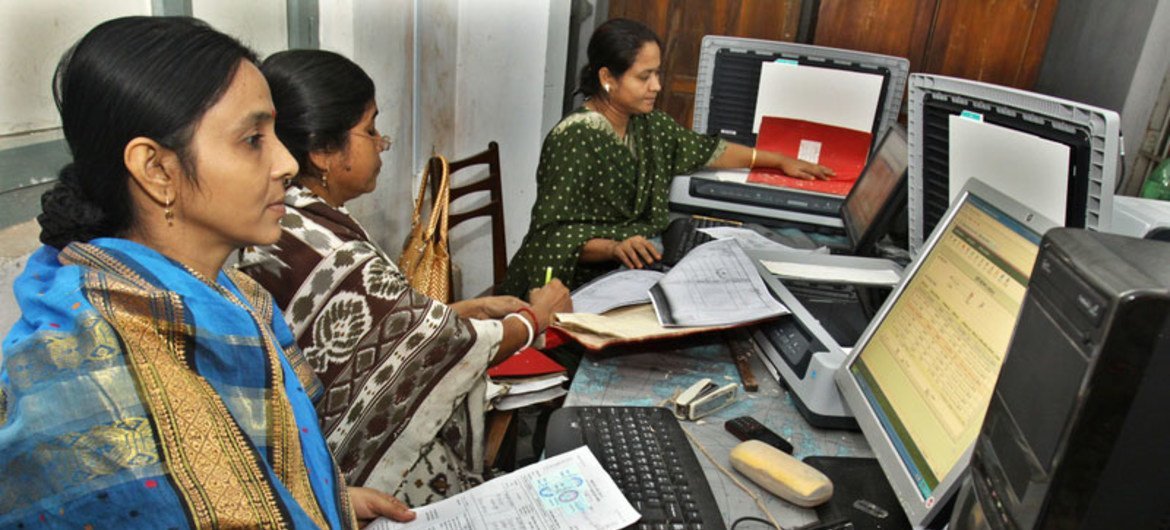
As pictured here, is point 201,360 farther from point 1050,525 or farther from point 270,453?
point 1050,525

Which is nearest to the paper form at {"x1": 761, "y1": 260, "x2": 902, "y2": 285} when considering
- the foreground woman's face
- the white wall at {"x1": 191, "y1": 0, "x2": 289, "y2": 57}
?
the foreground woman's face

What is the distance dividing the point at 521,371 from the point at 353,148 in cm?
54

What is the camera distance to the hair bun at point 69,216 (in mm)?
774

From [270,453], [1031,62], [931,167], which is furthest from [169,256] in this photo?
[1031,62]

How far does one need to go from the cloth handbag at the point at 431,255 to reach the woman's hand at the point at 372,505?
86 cm

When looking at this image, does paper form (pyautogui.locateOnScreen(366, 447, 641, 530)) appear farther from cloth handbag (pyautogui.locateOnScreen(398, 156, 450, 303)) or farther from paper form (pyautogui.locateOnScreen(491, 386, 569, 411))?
cloth handbag (pyautogui.locateOnScreen(398, 156, 450, 303))

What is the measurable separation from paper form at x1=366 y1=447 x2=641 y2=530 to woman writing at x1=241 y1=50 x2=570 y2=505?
0.33 meters

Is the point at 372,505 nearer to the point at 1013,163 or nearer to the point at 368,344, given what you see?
the point at 368,344

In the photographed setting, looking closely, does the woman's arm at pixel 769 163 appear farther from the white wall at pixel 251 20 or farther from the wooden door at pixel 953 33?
the white wall at pixel 251 20

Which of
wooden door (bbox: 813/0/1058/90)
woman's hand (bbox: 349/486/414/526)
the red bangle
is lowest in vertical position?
woman's hand (bbox: 349/486/414/526)

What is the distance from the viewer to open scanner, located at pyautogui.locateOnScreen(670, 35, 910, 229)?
6.66 ft

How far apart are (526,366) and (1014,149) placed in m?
0.95

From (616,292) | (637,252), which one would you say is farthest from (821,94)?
(616,292)

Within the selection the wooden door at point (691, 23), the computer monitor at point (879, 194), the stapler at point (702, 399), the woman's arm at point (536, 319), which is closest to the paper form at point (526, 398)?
the woman's arm at point (536, 319)
